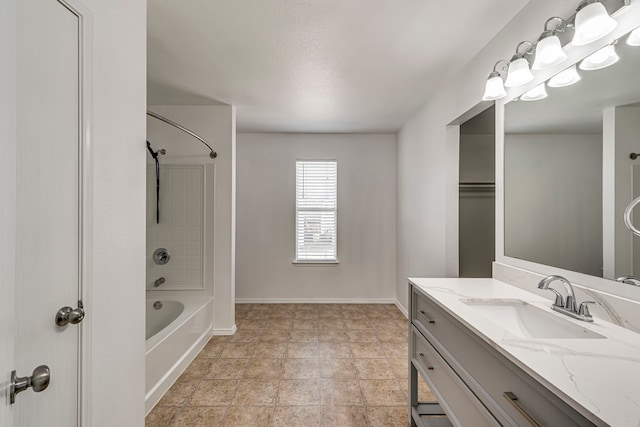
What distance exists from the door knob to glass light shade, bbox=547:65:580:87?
2269 mm

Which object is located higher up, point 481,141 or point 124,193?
point 481,141

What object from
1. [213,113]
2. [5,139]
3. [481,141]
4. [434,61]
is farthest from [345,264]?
[5,139]

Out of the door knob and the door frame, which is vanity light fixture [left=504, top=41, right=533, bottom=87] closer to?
the door frame

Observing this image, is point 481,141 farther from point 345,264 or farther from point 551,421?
point 551,421

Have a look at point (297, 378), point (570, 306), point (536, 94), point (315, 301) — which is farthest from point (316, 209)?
point (570, 306)

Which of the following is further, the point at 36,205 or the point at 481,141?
the point at 481,141

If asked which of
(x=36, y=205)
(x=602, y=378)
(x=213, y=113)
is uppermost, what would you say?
(x=213, y=113)

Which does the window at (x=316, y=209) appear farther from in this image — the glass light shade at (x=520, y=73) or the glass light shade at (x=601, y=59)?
the glass light shade at (x=601, y=59)

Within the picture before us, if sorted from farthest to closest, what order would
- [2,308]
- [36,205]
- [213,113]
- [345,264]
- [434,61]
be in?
1. [345,264]
2. [213,113]
3. [434,61]
4. [36,205]
5. [2,308]

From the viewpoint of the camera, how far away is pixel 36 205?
0.88 m

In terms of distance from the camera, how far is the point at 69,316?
96 centimetres

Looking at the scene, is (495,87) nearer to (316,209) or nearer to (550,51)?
(550,51)

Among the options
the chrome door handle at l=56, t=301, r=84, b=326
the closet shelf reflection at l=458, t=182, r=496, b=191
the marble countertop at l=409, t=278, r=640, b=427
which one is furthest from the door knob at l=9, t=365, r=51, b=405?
the closet shelf reflection at l=458, t=182, r=496, b=191

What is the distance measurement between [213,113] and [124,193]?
239 centimetres
